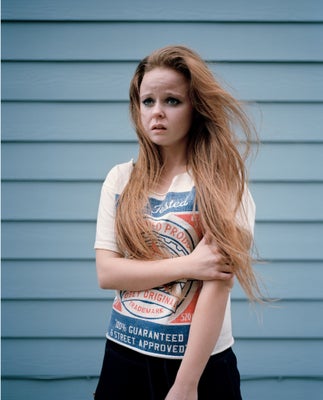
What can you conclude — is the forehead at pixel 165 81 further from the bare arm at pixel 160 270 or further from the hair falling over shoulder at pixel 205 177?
the bare arm at pixel 160 270

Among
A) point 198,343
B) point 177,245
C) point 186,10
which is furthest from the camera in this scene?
point 186,10

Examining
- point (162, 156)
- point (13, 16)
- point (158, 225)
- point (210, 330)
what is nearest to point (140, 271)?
point (158, 225)

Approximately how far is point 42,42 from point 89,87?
34 cm

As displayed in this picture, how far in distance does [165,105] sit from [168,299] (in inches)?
23.1

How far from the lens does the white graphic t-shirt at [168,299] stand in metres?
1.13

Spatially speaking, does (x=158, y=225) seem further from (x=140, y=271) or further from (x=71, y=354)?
(x=71, y=354)

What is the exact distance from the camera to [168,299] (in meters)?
1.15

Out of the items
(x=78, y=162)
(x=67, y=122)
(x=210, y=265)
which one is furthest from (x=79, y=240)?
(x=210, y=265)

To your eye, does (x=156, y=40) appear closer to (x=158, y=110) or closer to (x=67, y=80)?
(x=67, y=80)

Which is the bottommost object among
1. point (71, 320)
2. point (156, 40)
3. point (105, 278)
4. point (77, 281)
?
point (71, 320)

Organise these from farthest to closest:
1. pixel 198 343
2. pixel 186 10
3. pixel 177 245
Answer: pixel 186 10 < pixel 177 245 < pixel 198 343

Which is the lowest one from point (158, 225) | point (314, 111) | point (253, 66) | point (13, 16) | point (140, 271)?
point (140, 271)

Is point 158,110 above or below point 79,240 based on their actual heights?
above

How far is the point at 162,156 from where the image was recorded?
1.36 meters
